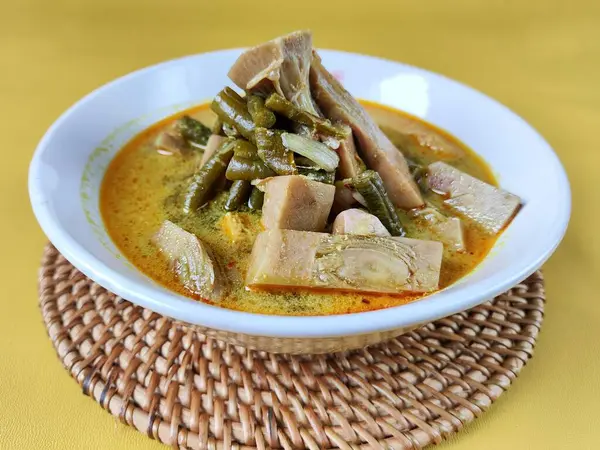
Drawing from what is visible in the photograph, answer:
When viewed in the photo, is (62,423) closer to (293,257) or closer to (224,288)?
→ (224,288)

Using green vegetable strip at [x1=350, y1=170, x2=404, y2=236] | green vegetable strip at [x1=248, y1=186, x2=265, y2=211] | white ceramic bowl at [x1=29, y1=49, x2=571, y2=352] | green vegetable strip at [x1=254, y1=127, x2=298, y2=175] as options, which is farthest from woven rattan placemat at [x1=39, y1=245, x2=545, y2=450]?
green vegetable strip at [x1=254, y1=127, x2=298, y2=175]

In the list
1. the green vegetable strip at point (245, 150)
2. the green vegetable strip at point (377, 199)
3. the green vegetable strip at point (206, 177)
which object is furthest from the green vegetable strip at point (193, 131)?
the green vegetable strip at point (377, 199)

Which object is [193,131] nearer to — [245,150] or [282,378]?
[245,150]

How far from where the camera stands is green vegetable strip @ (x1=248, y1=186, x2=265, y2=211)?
2.46m

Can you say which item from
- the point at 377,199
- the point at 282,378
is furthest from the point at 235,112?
the point at 282,378

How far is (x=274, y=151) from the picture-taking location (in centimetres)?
233

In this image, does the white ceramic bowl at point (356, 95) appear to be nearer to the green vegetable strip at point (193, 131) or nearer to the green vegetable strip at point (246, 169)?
the green vegetable strip at point (193, 131)

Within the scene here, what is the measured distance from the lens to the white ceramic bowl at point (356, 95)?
1763 millimetres

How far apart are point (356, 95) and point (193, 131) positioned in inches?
37.6

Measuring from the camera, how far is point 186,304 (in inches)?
69.7

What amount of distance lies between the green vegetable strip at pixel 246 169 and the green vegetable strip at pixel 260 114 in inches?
5.7

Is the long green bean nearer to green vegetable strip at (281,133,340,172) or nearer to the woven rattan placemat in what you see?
green vegetable strip at (281,133,340,172)

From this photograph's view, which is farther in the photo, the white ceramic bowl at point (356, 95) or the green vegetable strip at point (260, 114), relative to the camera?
the green vegetable strip at point (260, 114)

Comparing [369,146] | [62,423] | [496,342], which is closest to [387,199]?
[369,146]
